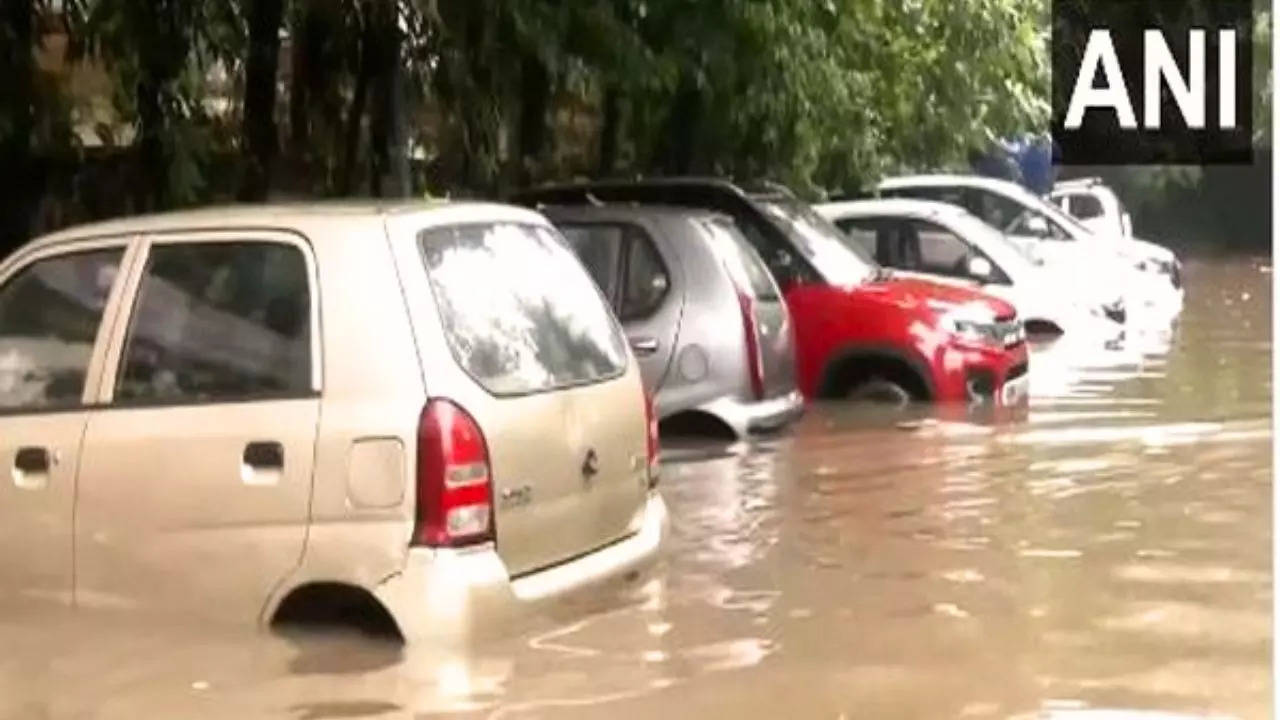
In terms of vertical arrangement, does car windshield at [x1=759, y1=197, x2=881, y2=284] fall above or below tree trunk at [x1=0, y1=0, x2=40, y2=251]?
below

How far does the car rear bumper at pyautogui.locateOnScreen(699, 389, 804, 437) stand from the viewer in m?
11.7

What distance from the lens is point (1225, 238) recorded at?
37406 millimetres

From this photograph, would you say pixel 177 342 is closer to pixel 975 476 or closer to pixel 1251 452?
pixel 975 476

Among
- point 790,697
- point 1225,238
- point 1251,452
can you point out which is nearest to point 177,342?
point 790,697

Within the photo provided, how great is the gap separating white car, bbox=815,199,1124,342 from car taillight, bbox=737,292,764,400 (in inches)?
205

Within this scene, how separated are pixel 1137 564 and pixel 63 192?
7.98 m

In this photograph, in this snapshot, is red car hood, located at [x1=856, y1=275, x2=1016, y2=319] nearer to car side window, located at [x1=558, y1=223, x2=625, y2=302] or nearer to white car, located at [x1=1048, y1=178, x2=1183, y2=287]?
car side window, located at [x1=558, y1=223, x2=625, y2=302]

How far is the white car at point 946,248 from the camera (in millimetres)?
17500

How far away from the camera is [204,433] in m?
6.75

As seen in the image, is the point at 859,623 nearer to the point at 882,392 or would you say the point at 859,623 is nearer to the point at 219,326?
the point at 219,326

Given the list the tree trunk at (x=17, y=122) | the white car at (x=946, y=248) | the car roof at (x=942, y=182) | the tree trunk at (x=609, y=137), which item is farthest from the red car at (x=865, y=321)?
the car roof at (x=942, y=182)

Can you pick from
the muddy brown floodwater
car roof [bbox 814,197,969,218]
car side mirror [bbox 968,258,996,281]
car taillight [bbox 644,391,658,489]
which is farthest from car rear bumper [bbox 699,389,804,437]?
car side mirror [bbox 968,258,996,281]

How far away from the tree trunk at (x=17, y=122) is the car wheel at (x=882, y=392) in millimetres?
5139

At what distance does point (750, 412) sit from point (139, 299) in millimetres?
5192
